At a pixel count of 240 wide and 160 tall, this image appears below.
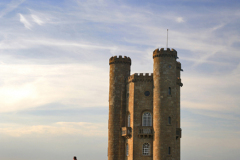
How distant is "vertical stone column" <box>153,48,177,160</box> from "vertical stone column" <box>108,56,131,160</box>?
846cm

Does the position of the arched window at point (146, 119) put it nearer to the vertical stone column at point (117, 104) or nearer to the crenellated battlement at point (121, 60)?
the vertical stone column at point (117, 104)

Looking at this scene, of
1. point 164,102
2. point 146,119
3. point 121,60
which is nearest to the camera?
point 164,102

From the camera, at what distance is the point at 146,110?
70688 mm

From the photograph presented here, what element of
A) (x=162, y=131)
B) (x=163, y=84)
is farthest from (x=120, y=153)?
(x=163, y=84)

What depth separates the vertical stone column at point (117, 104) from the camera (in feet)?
244

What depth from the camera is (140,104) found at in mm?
71062

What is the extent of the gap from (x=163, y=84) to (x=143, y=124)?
8.54 m

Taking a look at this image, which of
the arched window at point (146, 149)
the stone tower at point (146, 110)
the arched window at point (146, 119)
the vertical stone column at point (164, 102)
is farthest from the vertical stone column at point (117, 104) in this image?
the vertical stone column at point (164, 102)

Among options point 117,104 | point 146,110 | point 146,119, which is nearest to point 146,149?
point 146,119

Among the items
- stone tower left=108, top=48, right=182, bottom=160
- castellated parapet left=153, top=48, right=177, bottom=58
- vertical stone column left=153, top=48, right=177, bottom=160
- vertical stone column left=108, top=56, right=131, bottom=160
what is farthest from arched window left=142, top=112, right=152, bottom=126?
castellated parapet left=153, top=48, right=177, bottom=58

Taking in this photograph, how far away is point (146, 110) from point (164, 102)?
15.3ft

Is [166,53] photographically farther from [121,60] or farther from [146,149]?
Answer: [146,149]

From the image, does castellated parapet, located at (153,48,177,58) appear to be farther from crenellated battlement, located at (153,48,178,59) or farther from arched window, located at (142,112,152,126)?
arched window, located at (142,112,152,126)

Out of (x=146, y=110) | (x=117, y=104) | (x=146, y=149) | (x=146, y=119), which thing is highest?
(x=117, y=104)
